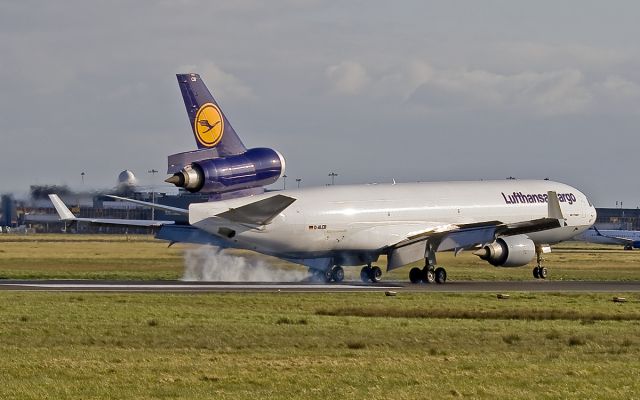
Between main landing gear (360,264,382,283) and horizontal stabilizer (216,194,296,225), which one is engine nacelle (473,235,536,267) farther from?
horizontal stabilizer (216,194,296,225)

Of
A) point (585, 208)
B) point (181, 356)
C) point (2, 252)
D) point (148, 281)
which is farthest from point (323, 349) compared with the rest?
point (2, 252)

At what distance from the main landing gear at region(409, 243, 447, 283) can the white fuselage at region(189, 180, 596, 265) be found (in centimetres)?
172

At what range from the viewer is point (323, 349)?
1241 inches

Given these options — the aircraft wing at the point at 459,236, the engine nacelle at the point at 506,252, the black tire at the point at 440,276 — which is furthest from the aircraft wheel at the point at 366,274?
the engine nacelle at the point at 506,252

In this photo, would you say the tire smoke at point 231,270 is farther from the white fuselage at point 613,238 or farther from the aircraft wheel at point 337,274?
the white fuselage at point 613,238

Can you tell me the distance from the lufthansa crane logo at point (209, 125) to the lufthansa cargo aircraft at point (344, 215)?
0.16 ft

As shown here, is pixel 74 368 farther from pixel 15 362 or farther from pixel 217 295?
pixel 217 295

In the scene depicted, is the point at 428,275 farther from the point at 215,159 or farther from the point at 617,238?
the point at 617,238

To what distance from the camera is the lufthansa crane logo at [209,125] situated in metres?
59.7

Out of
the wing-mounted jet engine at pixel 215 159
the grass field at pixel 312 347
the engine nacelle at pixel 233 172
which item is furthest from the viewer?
the wing-mounted jet engine at pixel 215 159

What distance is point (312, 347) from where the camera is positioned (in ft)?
105

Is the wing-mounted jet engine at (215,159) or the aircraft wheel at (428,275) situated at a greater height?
the wing-mounted jet engine at (215,159)

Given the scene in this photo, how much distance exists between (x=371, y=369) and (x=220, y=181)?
3149 cm

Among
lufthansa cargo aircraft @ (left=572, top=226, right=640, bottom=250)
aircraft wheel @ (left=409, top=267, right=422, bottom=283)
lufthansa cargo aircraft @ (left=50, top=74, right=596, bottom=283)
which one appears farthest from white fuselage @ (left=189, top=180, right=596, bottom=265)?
lufthansa cargo aircraft @ (left=572, top=226, right=640, bottom=250)
